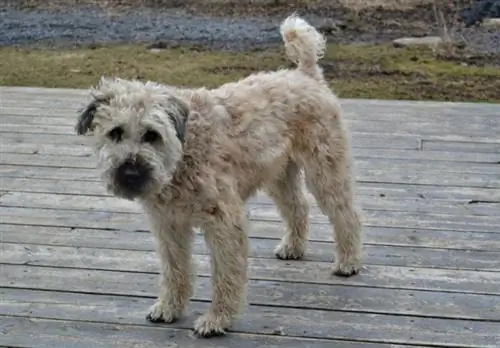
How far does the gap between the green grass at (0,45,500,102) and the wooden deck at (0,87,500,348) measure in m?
1.60

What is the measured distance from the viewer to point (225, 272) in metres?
3.45

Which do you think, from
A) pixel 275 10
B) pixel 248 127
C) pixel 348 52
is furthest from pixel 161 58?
pixel 248 127

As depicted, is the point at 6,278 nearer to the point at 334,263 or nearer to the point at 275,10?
the point at 334,263

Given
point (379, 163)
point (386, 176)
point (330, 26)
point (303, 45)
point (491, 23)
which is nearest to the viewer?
point (303, 45)

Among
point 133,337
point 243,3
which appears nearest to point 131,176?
point 133,337

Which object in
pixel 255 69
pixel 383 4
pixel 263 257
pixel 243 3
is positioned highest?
pixel 263 257

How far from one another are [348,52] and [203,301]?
585cm

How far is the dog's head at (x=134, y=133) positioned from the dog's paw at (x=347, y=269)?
114 centimetres

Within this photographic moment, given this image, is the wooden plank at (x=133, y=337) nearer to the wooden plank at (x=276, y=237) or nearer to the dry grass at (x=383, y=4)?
the wooden plank at (x=276, y=237)

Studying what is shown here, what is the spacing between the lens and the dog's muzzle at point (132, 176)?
311cm

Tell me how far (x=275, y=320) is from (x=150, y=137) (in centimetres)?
96

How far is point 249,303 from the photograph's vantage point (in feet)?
12.1

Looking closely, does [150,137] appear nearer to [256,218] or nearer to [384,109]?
[256,218]

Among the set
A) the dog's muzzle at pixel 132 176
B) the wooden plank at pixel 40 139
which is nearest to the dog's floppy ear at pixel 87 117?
the dog's muzzle at pixel 132 176
